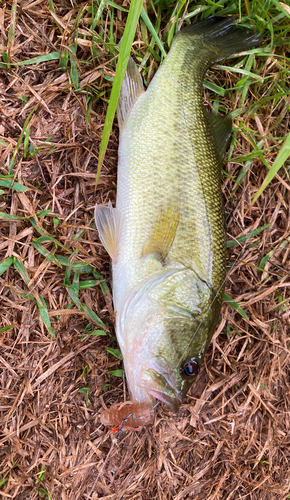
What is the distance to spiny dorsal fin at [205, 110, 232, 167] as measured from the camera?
2270 mm

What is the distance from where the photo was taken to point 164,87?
6.90 ft

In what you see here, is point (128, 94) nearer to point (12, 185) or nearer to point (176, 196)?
point (176, 196)

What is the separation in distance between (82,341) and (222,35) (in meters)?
2.34

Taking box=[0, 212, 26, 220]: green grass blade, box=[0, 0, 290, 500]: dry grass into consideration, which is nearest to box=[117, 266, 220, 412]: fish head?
box=[0, 0, 290, 500]: dry grass

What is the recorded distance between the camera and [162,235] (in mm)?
1930

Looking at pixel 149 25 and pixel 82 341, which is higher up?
pixel 149 25

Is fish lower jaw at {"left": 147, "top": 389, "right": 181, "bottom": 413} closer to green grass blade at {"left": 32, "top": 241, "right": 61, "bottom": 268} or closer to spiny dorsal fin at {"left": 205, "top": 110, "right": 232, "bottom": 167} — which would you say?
green grass blade at {"left": 32, "top": 241, "right": 61, "bottom": 268}

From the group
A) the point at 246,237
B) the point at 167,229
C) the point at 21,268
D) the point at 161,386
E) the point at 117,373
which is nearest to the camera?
the point at 161,386

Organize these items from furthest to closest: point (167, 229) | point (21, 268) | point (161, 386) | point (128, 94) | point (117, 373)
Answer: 1. point (117, 373)
2. point (128, 94)
3. point (21, 268)
4. point (167, 229)
5. point (161, 386)

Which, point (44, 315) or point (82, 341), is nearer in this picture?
point (44, 315)

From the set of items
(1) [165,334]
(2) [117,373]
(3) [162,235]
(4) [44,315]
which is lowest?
(2) [117,373]

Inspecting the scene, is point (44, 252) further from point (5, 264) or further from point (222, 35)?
point (222, 35)

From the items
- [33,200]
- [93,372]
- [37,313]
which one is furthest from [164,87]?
[93,372]

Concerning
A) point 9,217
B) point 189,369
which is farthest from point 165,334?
point 9,217
